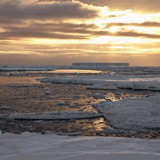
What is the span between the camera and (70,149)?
5129mm

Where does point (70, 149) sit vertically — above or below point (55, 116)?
above

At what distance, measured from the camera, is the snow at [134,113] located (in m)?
10.0

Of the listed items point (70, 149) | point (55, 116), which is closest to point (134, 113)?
point (55, 116)

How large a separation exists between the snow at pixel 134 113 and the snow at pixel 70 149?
3844 millimetres

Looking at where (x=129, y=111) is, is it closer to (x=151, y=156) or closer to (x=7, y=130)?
(x=7, y=130)

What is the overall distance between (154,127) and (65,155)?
230 inches

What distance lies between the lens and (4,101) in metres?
15.7

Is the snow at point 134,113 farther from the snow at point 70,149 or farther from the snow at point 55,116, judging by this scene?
the snow at point 70,149

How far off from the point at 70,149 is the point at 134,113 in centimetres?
673

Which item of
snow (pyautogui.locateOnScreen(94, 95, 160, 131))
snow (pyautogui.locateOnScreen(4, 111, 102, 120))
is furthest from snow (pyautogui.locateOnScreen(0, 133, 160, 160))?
snow (pyautogui.locateOnScreen(4, 111, 102, 120))

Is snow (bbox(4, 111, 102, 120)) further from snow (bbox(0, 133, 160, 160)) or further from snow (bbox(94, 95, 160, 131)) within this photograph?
snow (bbox(0, 133, 160, 160))

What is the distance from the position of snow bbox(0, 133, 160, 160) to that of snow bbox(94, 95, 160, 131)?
384 cm

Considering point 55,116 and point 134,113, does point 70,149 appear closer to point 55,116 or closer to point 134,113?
point 55,116

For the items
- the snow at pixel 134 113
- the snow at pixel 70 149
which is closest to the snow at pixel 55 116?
the snow at pixel 134 113
